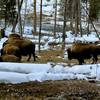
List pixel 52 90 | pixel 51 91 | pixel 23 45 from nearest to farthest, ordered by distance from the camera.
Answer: pixel 51 91, pixel 52 90, pixel 23 45

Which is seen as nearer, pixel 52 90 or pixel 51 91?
pixel 51 91

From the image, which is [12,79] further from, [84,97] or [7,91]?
[84,97]

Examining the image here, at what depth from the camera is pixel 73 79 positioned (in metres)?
13.8

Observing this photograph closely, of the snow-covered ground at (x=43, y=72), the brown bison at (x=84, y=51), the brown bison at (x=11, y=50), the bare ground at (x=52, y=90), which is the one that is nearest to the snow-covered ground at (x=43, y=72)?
the snow-covered ground at (x=43, y=72)

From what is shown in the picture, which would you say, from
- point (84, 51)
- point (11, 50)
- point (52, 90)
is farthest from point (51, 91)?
point (11, 50)

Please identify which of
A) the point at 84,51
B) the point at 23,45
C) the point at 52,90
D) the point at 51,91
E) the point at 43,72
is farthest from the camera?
the point at 23,45

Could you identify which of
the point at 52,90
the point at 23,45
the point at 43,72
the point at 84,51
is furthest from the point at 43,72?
the point at 23,45

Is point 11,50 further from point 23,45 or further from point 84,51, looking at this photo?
point 84,51

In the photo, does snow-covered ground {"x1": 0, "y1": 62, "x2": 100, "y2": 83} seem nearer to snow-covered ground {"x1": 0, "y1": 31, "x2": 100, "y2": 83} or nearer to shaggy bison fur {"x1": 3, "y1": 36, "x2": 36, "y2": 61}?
snow-covered ground {"x1": 0, "y1": 31, "x2": 100, "y2": 83}

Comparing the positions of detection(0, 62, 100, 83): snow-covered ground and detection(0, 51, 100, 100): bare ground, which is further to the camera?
detection(0, 62, 100, 83): snow-covered ground

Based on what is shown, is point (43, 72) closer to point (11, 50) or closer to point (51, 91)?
point (51, 91)

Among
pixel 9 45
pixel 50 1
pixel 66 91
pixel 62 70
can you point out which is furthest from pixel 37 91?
pixel 50 1

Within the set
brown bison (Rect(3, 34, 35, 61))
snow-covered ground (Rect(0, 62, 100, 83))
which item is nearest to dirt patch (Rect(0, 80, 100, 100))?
snow-covered ground (Rect(0, 62, 100, 83))

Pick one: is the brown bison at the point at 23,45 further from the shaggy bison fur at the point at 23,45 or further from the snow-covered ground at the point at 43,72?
the snow-covered ground at the point at 43,72
